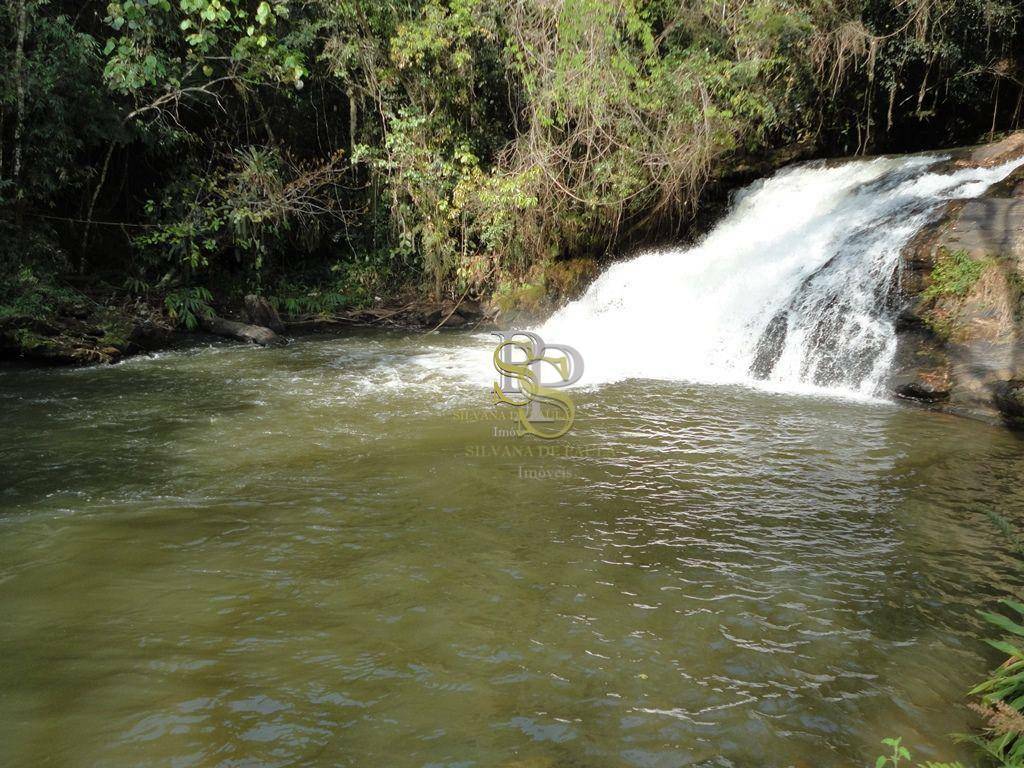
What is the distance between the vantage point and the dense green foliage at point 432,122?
10.8 meters

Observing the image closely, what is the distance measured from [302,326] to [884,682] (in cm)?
1128

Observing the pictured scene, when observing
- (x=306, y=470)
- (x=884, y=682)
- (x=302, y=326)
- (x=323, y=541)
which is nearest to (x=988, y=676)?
(x=884, y=682)

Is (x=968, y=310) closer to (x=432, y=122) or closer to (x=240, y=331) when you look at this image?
(x=432, y=122)

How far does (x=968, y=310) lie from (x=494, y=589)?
20.1 ft

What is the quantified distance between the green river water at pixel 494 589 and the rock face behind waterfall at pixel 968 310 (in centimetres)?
53

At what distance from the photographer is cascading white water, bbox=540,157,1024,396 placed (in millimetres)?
8094

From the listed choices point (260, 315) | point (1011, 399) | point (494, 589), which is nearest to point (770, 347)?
point (1011, 399)

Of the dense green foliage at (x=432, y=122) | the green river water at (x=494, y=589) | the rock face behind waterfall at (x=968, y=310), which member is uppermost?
the dense green foliage at (x=432, y=122)

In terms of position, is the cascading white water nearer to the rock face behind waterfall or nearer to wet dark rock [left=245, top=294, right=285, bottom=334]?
the rock face behind waterfall

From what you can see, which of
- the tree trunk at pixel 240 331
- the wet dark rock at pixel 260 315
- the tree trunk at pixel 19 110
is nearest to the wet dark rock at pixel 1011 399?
the tree trunk at pixel 240 331

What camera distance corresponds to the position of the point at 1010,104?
11.7m

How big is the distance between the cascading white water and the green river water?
153 centimetres

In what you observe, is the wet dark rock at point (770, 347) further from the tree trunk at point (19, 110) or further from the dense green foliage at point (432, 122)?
the tree trunk at point (19, 110)

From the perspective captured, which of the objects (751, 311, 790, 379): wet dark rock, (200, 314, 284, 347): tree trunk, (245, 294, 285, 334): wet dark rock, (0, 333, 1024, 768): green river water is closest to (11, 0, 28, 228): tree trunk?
(200, 314, 284, 347): tree trunk
